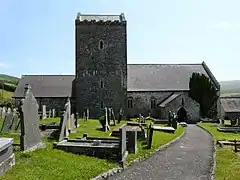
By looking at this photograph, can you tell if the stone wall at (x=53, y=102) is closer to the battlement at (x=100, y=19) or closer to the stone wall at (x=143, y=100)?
the stone wall at (x=143, y=100)

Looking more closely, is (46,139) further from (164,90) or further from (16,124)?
(164,90)

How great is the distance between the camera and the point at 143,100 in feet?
169

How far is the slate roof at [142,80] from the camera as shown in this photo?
170 feet

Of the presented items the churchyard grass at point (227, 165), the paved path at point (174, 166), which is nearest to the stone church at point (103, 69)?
the paved path at point (174, 166)

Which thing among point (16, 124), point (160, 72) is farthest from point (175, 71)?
point (16, 124)

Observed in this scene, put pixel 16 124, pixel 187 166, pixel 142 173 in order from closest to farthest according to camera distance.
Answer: pixel 142 173 → pixel 187 166 → pixel 16 124

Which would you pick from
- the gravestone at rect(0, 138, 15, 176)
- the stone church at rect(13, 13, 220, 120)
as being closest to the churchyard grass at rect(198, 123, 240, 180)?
the gravestone at rect(0, 138, 15, 176)

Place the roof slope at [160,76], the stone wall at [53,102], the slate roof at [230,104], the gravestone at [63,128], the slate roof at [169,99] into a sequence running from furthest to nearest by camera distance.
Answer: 1. the slate roof at [230,104]
2. the roof slope at [160,76]
3. the stone wall at [53,102]
4. the slate roof at [169,99]
5. the gravestone at [63,128]

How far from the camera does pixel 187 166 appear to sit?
46.8 ft

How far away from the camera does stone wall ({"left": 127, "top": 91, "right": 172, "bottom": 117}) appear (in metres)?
51.3

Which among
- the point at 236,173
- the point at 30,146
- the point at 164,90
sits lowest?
the point at 236,173

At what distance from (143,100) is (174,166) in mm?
37502

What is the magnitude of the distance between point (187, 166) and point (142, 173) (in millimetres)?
2421

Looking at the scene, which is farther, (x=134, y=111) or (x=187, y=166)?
(x=134, y=111)
